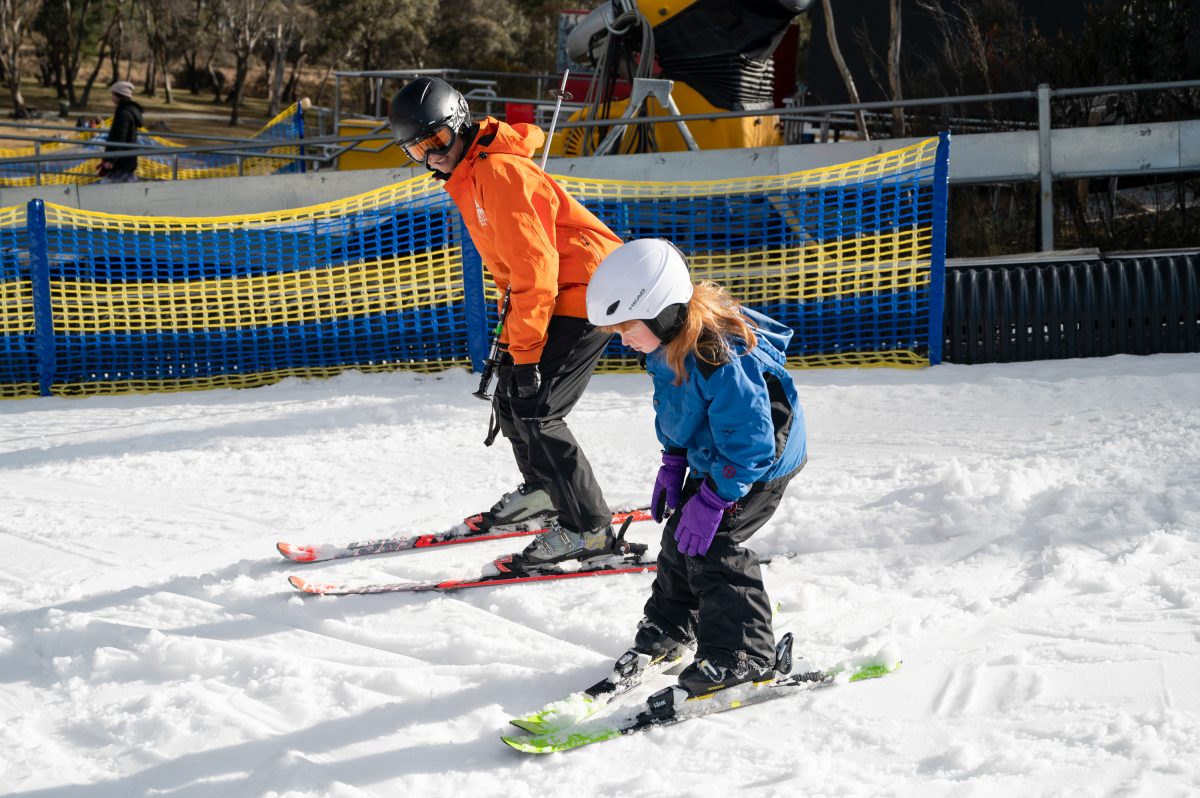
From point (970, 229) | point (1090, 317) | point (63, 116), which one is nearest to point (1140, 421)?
point (1090, 317)

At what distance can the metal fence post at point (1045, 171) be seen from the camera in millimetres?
9633

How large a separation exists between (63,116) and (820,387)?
3339 cm

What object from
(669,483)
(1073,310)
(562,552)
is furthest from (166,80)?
(669,483)

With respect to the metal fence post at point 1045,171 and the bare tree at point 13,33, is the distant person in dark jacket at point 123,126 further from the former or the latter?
the bare tree at point 13,33

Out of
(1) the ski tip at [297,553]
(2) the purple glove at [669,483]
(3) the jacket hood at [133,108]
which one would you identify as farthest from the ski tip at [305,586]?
(3) the jacket hood at [133,108]

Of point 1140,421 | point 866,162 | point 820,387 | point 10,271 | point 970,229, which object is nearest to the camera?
point 1140,421

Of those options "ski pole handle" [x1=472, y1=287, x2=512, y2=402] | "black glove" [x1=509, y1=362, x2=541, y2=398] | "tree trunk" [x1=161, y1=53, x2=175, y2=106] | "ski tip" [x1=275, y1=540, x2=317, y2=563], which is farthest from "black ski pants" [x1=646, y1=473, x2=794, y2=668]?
"tree trunk" [x1=161, y1=53, x2=175, y2=106]

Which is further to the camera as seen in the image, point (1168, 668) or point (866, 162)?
point (866, 162)

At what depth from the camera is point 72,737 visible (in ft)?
12.3

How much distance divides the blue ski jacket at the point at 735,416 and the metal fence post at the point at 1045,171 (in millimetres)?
6903

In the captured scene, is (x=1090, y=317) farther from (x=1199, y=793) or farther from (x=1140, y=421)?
(x=1199, y=793)

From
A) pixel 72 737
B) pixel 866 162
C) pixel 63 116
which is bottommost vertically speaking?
pixel 72 737

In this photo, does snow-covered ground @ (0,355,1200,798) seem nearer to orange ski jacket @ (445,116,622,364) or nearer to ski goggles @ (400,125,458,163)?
orange ski jacket @ (445,116,622,364)

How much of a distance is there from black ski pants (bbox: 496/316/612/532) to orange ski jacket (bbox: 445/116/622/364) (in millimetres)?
100
